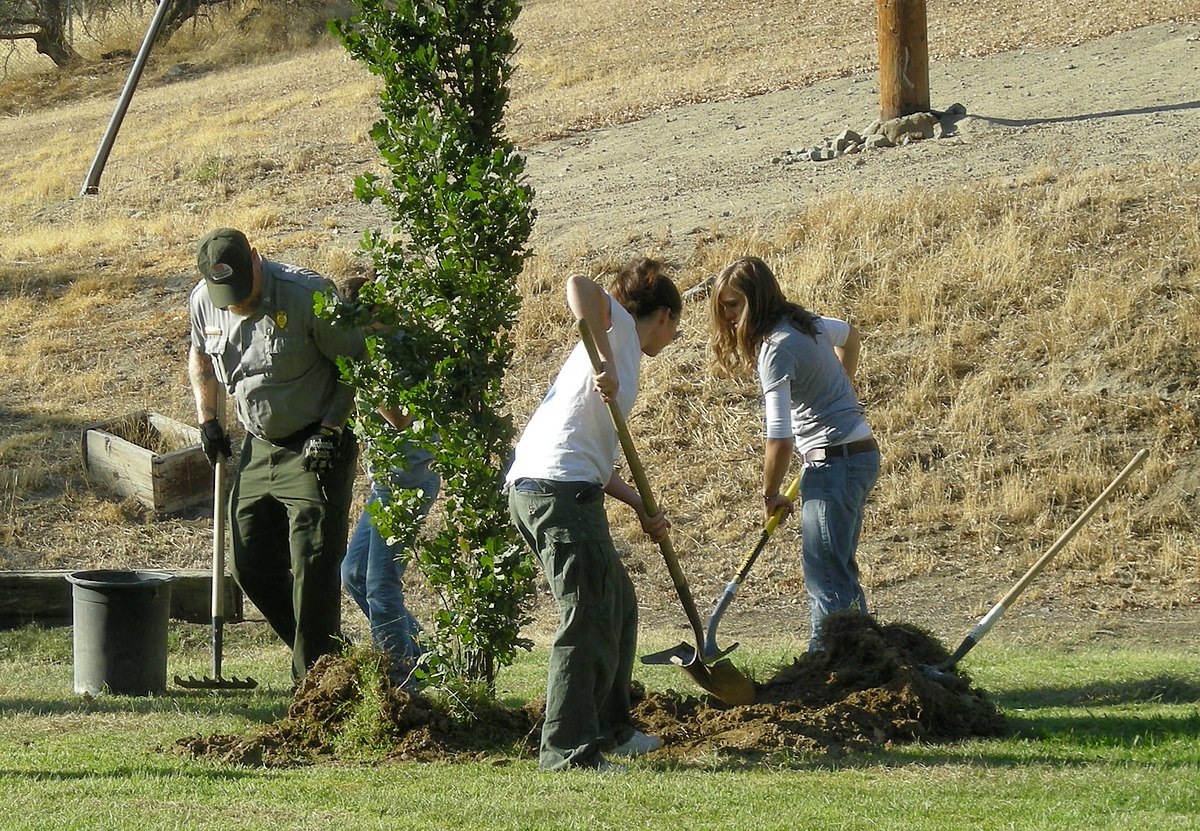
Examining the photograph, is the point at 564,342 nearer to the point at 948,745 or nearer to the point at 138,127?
the point at 948,745

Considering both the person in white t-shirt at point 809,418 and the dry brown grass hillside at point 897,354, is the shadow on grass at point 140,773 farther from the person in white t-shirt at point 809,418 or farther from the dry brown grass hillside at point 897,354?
the dry brown grass hillside at point 897,354

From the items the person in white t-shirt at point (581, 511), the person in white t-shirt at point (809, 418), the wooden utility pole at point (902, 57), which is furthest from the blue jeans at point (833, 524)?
the wooden utility pole at point (902, 57)

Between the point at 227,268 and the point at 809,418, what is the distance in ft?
8.82

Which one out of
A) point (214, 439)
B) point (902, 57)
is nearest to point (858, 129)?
point (902, 57)

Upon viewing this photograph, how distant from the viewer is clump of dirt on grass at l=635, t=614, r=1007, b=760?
5676 millimetres

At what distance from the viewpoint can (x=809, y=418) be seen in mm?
6582

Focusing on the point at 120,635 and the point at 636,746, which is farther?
the point at 120,635

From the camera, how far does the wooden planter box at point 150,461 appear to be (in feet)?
40.6

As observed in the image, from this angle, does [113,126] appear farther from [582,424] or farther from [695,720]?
[582,424]

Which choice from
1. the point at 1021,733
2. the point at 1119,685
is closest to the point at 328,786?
the point at 1021,733

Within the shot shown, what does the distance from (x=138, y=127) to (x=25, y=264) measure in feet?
36.7

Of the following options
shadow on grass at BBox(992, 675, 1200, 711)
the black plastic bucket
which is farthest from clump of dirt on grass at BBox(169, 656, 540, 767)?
shadow on grass at BBox(992, 675, 1200, 711)

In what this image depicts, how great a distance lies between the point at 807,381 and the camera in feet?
21.2

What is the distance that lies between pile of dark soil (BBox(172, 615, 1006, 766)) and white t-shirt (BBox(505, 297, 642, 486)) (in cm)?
117
